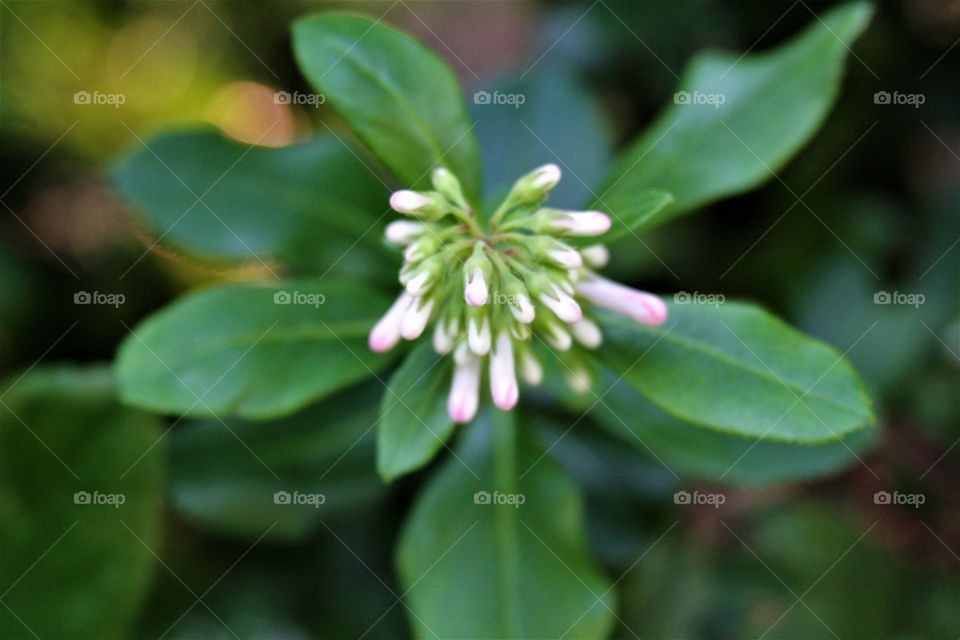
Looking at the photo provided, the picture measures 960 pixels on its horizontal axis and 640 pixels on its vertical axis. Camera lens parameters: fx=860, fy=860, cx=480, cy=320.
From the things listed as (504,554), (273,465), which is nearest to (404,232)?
(504,554)

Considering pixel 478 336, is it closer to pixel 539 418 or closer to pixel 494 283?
pixel 494 283

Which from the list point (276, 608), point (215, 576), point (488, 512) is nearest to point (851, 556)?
point (488, 512)

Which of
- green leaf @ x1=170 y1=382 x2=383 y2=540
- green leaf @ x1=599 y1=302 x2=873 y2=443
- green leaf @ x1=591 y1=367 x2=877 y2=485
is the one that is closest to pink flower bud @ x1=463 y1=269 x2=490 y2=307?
green leaf @ x1=599 y1=302 x2=873 y2=443

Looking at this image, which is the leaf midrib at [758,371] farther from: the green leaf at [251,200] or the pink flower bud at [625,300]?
the green leaf at [251,200]

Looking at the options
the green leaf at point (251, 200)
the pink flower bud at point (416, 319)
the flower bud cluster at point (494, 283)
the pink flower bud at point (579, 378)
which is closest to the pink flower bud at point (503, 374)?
the flower bud cluster at point (494, 283)

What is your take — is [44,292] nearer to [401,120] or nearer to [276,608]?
[276,608]
